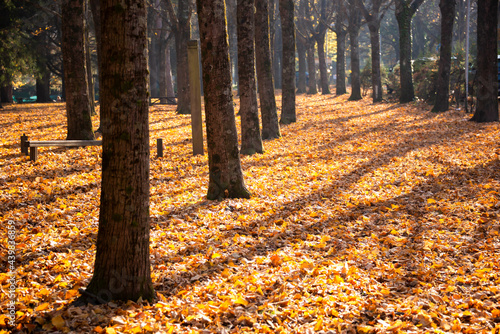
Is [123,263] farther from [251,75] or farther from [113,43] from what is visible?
[251,75]

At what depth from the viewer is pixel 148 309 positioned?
12.1 feet

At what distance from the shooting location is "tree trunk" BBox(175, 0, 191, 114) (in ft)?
65.0

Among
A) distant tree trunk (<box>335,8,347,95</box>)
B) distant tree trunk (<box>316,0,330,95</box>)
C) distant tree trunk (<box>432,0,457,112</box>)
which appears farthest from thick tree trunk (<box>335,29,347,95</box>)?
distant tree trunk (<box>432,0,457,112</box>)

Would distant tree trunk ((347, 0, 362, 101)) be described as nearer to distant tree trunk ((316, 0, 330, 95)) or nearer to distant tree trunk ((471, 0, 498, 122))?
distant tree trunk ((316, 0, 330, 95))

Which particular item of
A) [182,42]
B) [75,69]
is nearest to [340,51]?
[182,42]

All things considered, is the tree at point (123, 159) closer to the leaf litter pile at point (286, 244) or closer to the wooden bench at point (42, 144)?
the leaf litter pile at point (286, 244)

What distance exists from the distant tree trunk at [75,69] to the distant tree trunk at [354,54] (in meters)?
19.6

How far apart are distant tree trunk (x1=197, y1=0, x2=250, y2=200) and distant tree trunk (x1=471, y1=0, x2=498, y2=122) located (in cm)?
1024

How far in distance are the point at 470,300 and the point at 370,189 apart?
4010 mm

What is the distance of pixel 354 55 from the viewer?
28188mm

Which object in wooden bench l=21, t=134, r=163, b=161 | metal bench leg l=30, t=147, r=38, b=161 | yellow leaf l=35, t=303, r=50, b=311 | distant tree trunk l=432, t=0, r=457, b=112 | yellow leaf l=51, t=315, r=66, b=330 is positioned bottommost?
yellow leaf l=51, t=315, r=66, b=330

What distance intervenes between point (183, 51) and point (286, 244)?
16.5 meters

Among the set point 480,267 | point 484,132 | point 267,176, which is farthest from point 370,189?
point 484,132

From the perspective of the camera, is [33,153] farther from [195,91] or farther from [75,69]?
[195,91]
